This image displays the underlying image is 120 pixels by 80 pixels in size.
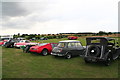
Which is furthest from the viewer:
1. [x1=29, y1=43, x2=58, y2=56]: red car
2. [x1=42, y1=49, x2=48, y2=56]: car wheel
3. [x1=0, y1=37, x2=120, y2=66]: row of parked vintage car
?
[x1=42, y1=49, x2=48, y2=56]: car wheel

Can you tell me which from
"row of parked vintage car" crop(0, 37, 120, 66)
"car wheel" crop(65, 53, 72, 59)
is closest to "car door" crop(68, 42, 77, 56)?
"row of parked vintage car" crop(0, 37, 120, 66)

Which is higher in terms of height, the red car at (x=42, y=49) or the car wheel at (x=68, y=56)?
the red car at (x=42, y=49)

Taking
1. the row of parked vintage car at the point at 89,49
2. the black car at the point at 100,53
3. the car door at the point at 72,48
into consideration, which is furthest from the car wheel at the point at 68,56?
the black car at the point at 100,53

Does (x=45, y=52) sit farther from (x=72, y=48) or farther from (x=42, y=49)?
(x=72, y=48)

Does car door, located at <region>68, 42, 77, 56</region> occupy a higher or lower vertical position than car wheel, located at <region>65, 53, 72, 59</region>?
higher

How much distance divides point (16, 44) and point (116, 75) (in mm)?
14638

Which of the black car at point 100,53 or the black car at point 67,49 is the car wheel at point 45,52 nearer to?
the black car at point 67,49

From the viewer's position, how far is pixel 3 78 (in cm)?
532

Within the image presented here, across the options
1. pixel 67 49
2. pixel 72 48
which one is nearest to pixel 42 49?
pixel 67 49

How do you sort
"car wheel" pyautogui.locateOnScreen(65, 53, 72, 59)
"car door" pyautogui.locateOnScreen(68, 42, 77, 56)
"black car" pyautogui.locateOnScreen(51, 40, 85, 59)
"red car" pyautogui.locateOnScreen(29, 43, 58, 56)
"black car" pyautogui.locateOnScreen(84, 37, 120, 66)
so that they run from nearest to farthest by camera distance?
"black car" pyautogui.locateOnScreen(84, 37, 120, 66), "black car" pyautogui.locateOnScreen(51, 40, 85, 59), "car wheel" pyautogui.locateOnScreen(65, 53, 72, 59), "car door" pyautogui.locateOnScreen(68, 42, 77, 56), "red car" pyautogui.locateOnScreen(29, 43, 58, 56)

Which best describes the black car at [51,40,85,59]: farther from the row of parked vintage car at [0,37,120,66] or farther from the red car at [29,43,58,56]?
the red car at [29,43,58,56]

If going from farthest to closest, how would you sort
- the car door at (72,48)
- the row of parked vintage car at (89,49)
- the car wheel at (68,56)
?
the car door at (72,48), the car wheel at (68,56), the row of parked vintage car at (89,49)

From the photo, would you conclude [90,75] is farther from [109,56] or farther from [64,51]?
[64,51]

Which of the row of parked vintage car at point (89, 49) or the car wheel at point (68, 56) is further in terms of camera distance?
the car wheel at point (68, 56)
